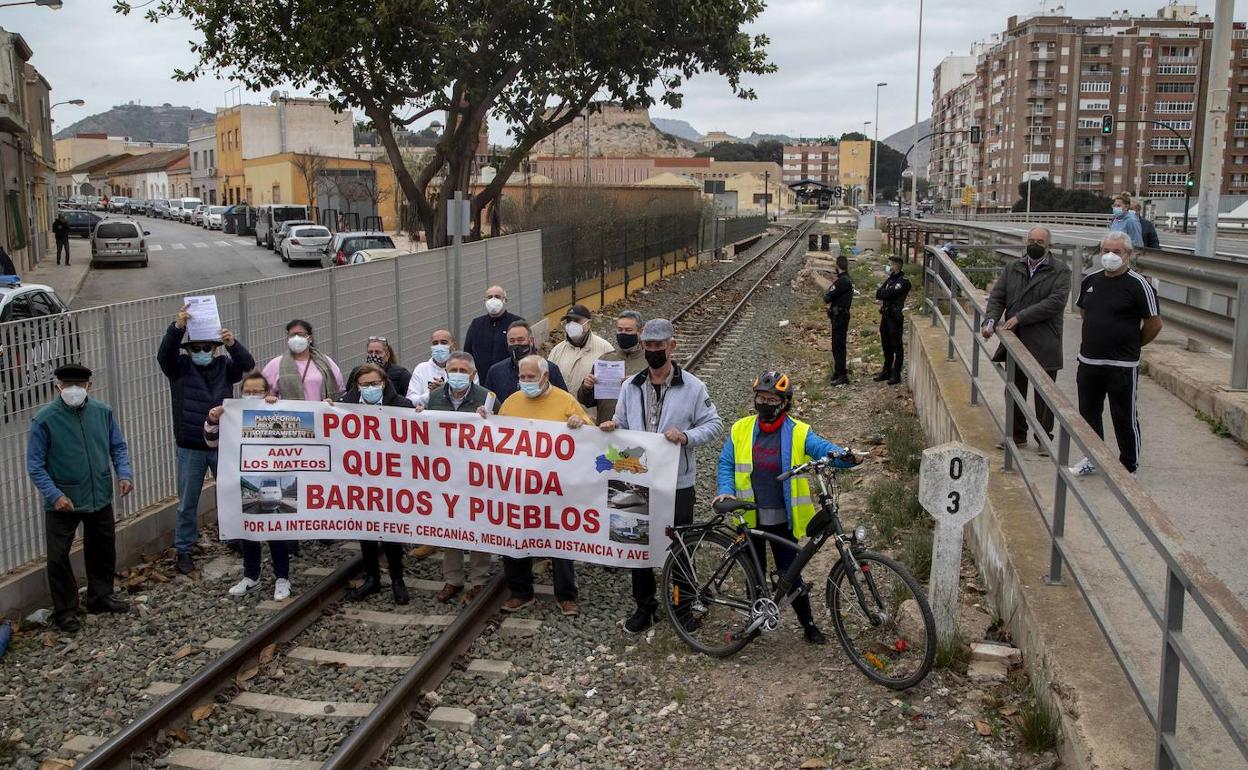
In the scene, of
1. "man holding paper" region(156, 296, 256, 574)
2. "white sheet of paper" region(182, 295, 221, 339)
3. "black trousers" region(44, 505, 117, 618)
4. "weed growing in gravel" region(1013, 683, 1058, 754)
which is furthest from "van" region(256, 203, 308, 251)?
"weed growing in gravel" region(1013, 683, 1058, 754)

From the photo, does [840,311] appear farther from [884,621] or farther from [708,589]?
[884,621]

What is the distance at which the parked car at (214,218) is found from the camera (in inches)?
2726

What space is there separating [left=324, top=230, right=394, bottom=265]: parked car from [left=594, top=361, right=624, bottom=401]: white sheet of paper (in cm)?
2631

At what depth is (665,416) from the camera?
7.33 metres

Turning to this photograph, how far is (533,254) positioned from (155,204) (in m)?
78.9

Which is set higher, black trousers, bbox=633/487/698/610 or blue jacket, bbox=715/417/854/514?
blue jacket, bbox=715/417/854/514

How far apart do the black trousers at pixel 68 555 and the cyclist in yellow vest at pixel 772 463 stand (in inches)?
173

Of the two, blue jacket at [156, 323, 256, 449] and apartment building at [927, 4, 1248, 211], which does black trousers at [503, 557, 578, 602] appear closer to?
blue jacket at [156, 323, 256, 449]

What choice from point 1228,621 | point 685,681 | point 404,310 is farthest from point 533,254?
point 1228,621

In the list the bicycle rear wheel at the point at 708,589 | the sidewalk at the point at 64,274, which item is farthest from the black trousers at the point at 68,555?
the sidewalk at the point at 64,274

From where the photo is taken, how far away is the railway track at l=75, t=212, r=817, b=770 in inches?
229

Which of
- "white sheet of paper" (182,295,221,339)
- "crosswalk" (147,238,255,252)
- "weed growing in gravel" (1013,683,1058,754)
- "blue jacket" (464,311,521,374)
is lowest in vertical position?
"weed growing in gravel" (1013,683,1058,754)

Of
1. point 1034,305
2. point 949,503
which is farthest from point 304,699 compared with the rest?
point 1034,305

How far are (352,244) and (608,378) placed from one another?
27831mm
